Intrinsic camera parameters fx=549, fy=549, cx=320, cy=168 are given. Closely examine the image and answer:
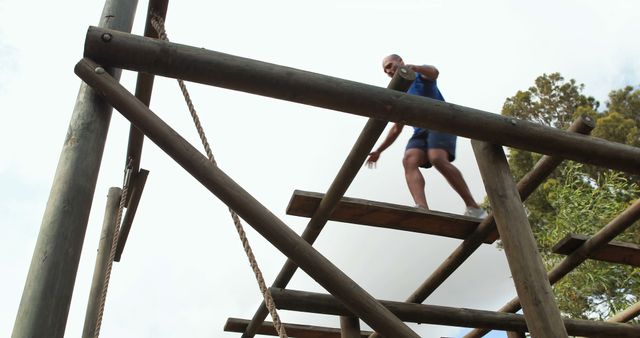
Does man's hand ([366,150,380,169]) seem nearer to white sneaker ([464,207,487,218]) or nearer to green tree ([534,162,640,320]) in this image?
white sneaker ([464,207,487,218])

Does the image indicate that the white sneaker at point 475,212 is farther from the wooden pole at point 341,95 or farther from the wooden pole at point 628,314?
the wooden pole at point 628,314

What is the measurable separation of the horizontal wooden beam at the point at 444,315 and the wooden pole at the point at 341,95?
178 centimetres

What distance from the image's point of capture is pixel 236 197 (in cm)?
238

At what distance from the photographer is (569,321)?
4.45 metres

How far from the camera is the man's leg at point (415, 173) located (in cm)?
435

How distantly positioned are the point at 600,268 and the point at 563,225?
3.62 ft

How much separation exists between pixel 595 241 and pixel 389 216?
5.81 feet

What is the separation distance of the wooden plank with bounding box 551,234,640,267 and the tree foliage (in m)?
4.91

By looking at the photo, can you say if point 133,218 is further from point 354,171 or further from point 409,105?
point 409,105

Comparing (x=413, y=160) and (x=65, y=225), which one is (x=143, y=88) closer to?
(x=65, y=225)

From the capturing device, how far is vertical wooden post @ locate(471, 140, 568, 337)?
2.67m

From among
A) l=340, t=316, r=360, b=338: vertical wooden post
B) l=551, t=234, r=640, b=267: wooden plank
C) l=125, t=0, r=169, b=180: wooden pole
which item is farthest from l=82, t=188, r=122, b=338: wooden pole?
l=551, t=234, r=640, b=267: wooden plank

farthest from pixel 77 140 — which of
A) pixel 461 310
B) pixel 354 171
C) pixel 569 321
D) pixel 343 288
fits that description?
pixel 569 321

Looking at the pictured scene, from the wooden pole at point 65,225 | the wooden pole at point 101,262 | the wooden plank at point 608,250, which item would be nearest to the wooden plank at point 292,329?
the wooden pole at point 101,262
